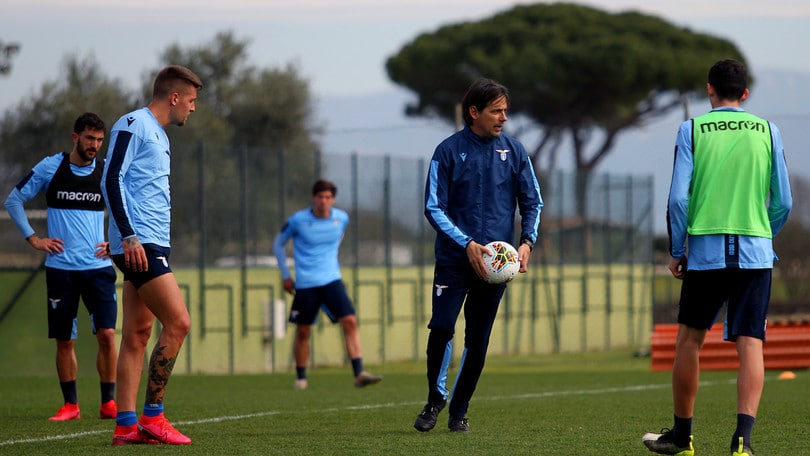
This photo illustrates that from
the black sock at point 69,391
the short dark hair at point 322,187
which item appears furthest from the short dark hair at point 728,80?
the short dark hair at point 322,187

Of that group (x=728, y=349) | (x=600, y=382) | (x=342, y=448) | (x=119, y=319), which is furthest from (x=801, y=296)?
(x=342, y=448)

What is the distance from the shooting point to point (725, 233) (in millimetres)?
6207

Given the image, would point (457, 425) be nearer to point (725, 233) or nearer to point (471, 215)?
point (471, 215)

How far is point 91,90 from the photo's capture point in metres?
35.3

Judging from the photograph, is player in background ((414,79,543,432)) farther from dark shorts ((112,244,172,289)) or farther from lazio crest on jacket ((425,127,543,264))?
dark shorts ((112,244,172,289))

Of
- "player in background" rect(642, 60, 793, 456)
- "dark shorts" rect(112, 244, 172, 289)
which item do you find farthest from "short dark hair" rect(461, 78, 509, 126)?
"dark shorts" rect(112, 244, 172, 289)

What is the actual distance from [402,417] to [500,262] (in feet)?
6.90

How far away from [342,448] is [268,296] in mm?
12107

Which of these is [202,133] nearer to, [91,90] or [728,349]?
[91,90]

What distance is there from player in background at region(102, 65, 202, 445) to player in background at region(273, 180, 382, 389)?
6.10 metres

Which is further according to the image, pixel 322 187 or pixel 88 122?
pixel 322 187

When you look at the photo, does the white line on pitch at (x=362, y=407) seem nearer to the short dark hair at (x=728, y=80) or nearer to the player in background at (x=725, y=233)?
the player in background at (x=725, y=233)

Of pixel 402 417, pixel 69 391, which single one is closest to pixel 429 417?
pixel 402 417

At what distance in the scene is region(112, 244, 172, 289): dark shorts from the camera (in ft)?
22.9
